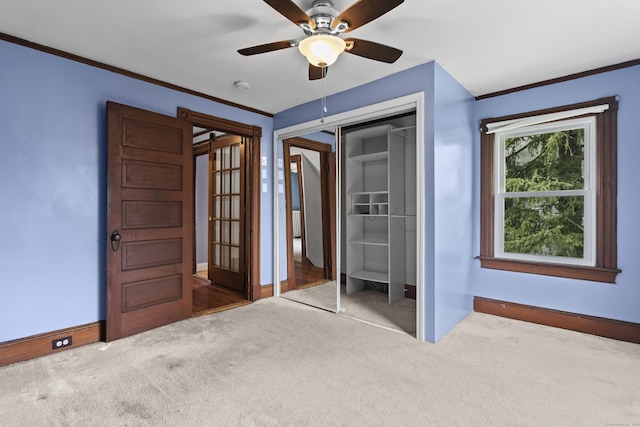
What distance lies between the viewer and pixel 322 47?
6.16 ft

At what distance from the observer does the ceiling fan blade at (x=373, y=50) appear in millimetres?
1981

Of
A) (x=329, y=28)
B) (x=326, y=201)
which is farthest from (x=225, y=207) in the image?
(x=329, y=28)

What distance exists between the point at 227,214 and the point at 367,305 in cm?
244

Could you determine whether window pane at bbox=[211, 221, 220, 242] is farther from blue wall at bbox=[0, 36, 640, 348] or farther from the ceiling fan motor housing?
the ceiling fan motor housing

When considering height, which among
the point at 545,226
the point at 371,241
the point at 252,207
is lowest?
the point at 371,241

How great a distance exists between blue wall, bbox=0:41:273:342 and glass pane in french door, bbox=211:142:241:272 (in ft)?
5.70

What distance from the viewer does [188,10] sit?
6.90 feet

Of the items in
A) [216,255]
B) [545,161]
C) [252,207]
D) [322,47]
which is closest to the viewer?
[322,47]

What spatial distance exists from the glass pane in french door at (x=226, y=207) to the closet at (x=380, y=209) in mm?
1580

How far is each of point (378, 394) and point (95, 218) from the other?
9.02 ft

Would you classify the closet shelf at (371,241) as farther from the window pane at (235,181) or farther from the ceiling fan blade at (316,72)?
the ceiling fan blade at (316,72)

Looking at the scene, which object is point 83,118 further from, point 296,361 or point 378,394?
point 378,394

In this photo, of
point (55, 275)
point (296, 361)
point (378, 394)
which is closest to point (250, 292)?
point (296, 361)

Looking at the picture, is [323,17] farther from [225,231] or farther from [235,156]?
[225,231]
